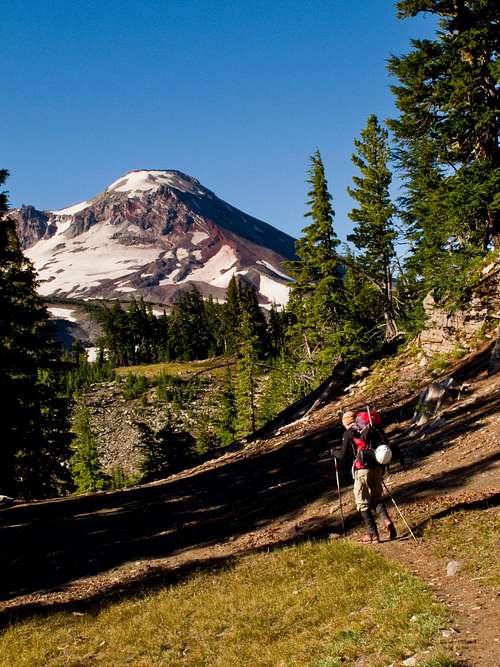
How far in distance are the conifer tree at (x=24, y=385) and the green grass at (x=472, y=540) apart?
1536 cm

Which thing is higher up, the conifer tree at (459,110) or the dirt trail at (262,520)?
the conifer tree at (459,110)

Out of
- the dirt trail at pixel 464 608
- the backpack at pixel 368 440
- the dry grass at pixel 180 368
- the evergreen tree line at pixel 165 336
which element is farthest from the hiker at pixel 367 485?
the evergreen tree line at pixel 165 336

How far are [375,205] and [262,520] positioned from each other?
2655cm

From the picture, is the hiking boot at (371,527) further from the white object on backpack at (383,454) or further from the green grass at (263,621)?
the white object on backpack at (383,454)

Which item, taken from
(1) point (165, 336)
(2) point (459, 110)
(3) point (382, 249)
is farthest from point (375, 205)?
(1) point (165, 336)

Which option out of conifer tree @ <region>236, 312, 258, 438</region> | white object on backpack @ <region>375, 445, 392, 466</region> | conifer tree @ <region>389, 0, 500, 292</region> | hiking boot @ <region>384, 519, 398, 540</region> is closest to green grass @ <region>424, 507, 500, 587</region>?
hiking boot @ <region>384, 519, 398, 540</region>

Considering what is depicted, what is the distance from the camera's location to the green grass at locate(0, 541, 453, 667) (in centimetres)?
591

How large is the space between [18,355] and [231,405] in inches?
1377

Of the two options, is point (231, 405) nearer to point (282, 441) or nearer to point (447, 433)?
point (282, 441)

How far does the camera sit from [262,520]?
13.6 metres

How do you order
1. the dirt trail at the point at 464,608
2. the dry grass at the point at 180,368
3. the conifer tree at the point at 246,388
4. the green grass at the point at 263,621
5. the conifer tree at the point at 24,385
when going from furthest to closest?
the dry grass at the point at 180,368
the conifer tree at the point at 246,388
the conifer tree at the point at 24,385
the green grass at the point at 263,621
the dirt trail at the point at 464,608

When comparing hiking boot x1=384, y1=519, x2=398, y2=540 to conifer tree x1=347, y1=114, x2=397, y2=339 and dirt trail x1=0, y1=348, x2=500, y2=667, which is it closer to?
dirt trail x1=0, y1=348, x2=500, y2=667

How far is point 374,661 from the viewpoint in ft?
17.4

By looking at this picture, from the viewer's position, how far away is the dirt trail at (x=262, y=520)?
8.41m
